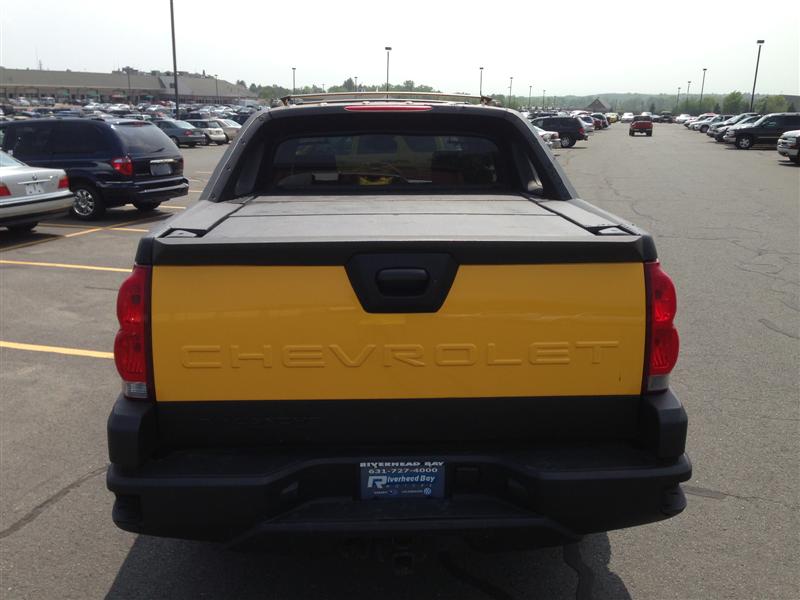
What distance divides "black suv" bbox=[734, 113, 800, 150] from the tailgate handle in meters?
41.9

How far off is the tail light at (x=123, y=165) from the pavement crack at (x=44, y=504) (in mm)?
10252

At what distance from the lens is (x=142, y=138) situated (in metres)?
13.8

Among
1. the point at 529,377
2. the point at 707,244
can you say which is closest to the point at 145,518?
the point at 529,377

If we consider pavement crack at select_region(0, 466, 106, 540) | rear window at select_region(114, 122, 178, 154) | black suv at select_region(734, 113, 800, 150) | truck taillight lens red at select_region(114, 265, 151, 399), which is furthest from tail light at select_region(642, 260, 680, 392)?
black suv at select_region(734, 113, 800, 150)

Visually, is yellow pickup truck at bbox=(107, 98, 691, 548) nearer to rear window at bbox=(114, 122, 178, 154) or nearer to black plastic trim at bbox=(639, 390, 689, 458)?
black plastic trim at bbox=(639, 390, 689, 458)

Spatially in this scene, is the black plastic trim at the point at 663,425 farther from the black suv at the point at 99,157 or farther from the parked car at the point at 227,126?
the parked car at the point at 227,126

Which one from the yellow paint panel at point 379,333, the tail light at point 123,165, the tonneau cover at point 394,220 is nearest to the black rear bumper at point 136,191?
the tail light at point 123,165

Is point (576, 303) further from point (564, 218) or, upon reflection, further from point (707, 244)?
point (707, 244)

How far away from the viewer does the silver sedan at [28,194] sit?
1095 centimetres

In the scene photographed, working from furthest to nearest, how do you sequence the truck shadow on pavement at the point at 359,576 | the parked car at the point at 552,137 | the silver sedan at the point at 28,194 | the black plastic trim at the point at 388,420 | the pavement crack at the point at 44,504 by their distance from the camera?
the parked car at the point at 552,137 < the silver sedan at the point at 28,194 < the pavement crack at the point at 44,504 < the truck shadow on pavement at the point at 359,576 < the black plastic trim at the point at 388,420

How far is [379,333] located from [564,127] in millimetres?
42767

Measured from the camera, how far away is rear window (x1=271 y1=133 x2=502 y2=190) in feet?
14.1

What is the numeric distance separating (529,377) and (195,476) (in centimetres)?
118

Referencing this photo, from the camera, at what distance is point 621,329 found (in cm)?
248
